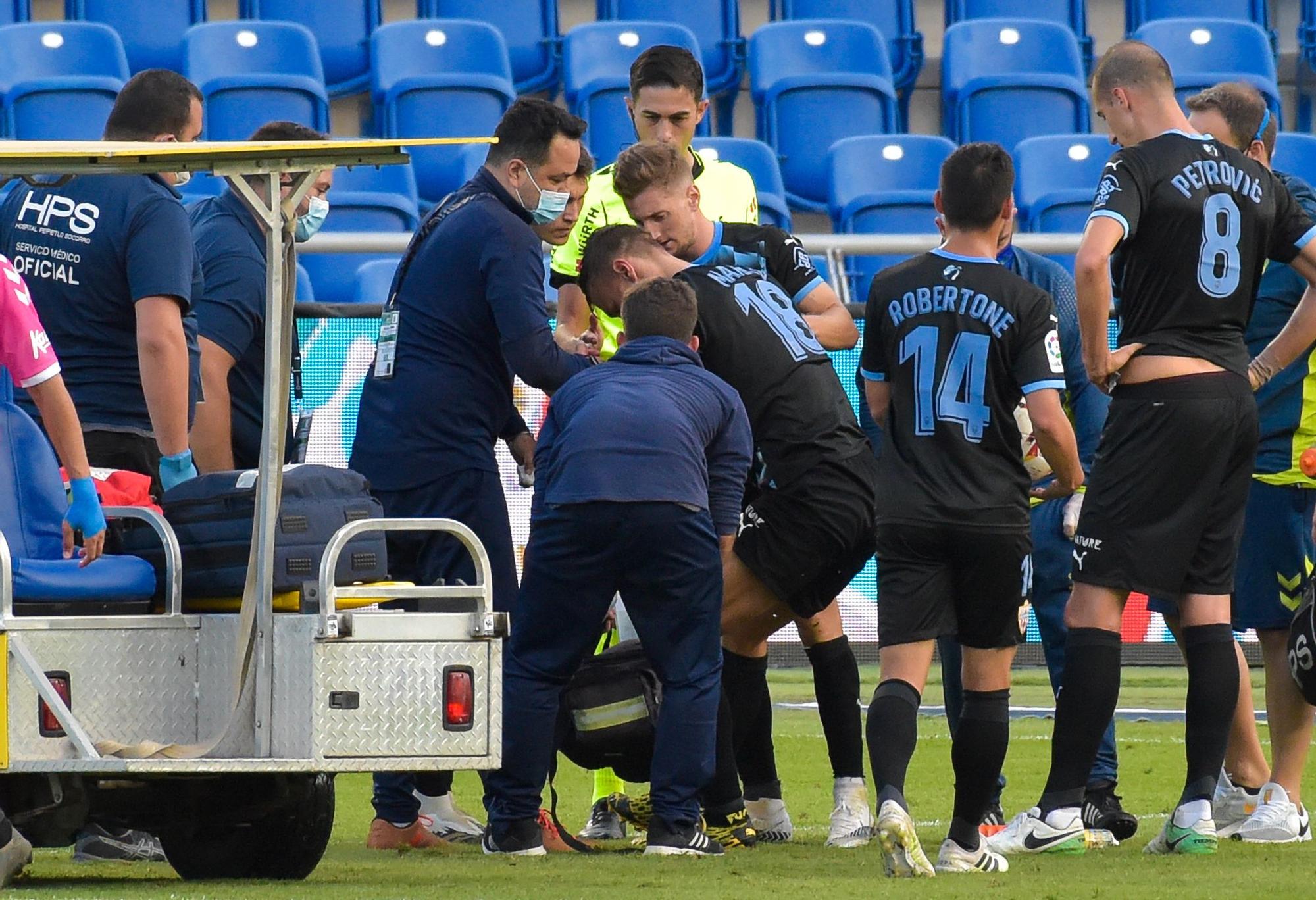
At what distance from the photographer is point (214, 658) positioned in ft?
17.3

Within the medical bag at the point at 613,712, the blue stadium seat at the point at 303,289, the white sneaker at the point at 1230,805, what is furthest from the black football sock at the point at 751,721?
the blue stadium seat at the point at 303,289

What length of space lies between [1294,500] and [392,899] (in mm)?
3428

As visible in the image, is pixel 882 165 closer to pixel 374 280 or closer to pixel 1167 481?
pixel 374 280

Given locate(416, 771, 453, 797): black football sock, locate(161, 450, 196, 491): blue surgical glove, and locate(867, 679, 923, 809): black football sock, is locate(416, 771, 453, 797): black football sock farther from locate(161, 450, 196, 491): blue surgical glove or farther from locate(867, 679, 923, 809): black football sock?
locate(867, 679, 923, 809): black football sock

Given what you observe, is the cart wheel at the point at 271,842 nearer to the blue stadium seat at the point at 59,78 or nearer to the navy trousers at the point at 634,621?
the navy trousers at the point at 634,621

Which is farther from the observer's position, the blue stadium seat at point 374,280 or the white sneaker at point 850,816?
the blue stadium seat at point 374,280

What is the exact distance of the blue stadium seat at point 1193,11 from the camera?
48.4 ft

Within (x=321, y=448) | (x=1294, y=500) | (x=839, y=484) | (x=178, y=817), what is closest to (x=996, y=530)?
(x=839, y=484)

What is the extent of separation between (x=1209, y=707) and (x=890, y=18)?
9365 millimetres

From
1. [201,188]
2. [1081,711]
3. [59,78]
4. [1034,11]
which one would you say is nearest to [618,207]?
[1081,711]

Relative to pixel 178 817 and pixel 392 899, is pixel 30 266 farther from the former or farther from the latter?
pixel 392 899

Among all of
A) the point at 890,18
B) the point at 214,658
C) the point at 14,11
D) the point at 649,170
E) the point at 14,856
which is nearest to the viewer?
the point at 14,856

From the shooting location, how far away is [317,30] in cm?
1366

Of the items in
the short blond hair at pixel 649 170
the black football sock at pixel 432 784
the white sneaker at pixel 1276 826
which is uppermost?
the short blond hair at pixel 649 170
